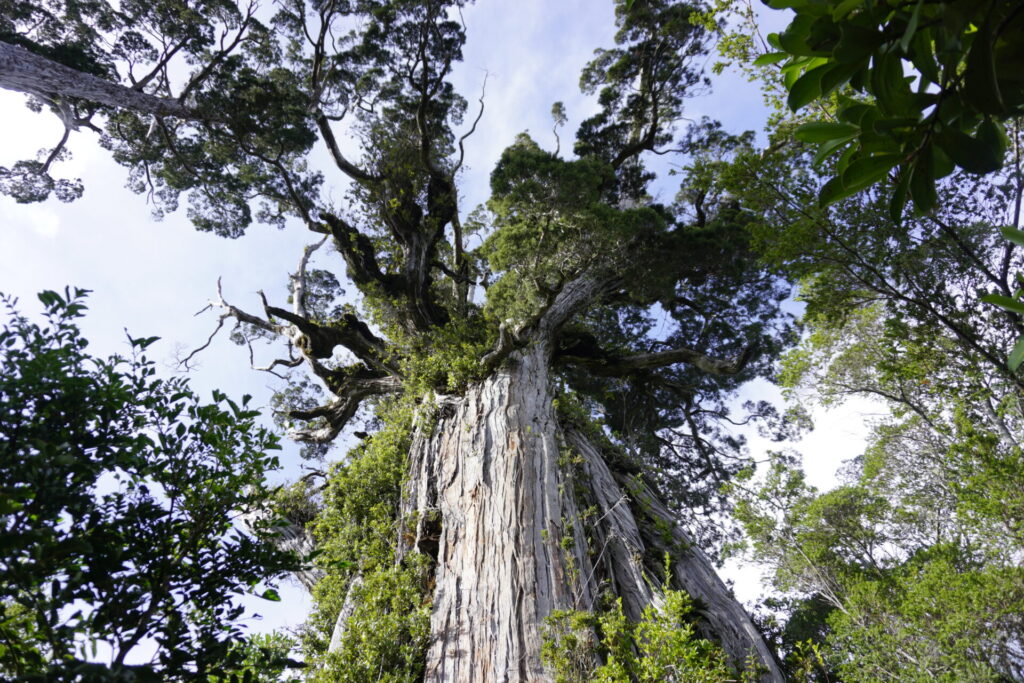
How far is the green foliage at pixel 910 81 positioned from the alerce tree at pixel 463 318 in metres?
2.62

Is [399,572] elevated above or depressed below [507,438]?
below

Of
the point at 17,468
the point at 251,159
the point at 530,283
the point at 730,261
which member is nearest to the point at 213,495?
the point at 17,468

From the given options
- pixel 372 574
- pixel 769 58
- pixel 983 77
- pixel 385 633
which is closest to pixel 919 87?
pixel 983 77

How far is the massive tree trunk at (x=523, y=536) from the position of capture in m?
3.42

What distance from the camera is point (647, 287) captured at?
7465 mm

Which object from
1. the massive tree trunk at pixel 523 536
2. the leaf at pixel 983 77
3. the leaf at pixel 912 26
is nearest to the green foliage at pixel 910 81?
the leaf at pixel 983 77

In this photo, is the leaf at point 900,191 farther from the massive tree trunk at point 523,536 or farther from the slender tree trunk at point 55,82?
the slender tree trunk at point 55,82

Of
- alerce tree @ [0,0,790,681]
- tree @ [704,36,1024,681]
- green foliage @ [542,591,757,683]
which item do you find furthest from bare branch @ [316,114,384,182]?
green foliage @ [542,591,757,683]

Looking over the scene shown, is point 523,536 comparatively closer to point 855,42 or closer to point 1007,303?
point 1007,303

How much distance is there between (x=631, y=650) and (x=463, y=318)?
4.99 m

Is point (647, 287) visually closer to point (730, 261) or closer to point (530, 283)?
point (730, 261)

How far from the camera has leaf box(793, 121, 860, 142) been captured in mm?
803

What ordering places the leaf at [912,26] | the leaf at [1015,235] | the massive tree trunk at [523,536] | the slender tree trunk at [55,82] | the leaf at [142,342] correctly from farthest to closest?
the slender tree trunk at [55,82], the massive tree trunk at [523,536], the leaf at [142,342], the leaf at [1015,235], the leaf at [912,26]

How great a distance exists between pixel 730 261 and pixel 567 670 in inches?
256
